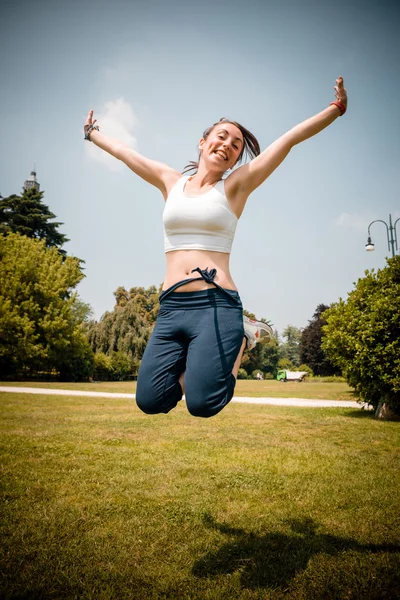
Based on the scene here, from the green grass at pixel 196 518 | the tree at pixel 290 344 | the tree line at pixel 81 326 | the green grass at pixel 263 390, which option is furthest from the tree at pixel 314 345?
the tree at pixel 290 344

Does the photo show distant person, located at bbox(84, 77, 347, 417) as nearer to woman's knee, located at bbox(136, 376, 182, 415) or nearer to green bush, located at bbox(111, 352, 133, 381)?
woman's knee, located at bbox(136, 376, 182, 415)

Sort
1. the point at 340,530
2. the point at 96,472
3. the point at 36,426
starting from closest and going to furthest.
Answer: the point at 340,530 < the point at 96,472 < the point at 36,426

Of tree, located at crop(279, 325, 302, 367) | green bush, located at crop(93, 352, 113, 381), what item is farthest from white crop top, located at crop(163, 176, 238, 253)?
tree, located at crop(279, 325, 302, 367)

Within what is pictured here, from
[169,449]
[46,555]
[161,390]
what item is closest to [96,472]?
[169,449]

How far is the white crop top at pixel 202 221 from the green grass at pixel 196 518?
2310 mm

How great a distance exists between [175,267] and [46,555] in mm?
2295

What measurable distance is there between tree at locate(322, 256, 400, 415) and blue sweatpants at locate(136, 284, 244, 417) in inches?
307

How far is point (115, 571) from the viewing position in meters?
2.66

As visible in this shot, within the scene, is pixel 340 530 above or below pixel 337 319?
below

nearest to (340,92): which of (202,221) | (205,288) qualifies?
(202,221)

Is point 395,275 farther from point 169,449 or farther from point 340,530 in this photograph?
point 340,530

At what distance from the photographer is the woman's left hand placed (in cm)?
295

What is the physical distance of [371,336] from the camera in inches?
378

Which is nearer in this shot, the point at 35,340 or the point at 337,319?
the point at 337,319
